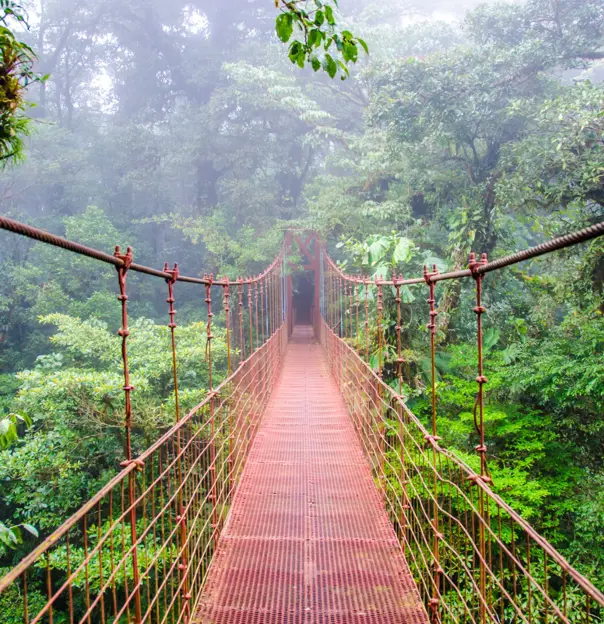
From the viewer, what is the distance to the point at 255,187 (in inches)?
463

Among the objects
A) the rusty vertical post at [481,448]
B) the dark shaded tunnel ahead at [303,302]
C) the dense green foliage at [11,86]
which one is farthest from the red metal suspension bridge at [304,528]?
the dark shaded tunnel ahead at [303,302]

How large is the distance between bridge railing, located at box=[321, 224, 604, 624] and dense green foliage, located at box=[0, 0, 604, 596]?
43 centimetres

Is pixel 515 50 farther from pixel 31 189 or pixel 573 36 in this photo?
pixel 31 189

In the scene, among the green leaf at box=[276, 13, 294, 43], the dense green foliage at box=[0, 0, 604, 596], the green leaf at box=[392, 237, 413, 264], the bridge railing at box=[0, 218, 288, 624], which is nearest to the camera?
the bridge railing at box=[0, 218, 288, 624]

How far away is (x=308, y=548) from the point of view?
6.75 feet

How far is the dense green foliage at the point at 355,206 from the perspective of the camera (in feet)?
14.7

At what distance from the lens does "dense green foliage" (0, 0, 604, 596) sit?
14.7 feet

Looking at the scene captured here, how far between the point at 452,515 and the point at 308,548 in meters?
0.62

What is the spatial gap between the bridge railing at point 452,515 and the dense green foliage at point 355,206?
1.42 ft

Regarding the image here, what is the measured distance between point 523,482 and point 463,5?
14478 mm

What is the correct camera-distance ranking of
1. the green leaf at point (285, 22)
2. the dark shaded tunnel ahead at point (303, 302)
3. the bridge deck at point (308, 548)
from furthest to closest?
the dark shaded tunnel ahead at point (303, 302) < the bridge deck at point (308, 548) < the green leaf at point (285, 22)

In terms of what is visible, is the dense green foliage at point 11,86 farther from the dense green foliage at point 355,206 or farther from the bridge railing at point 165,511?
the dense green foliage at point 355,206

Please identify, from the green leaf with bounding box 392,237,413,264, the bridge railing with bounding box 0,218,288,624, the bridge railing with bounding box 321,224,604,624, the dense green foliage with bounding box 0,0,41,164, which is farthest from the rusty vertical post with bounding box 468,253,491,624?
the green leaf with bounding box 392,237,413,264

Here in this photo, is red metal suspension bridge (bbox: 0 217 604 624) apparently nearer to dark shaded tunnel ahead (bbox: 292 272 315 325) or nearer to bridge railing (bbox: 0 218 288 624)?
bridge railing (bbox: 0 218 288 624)
